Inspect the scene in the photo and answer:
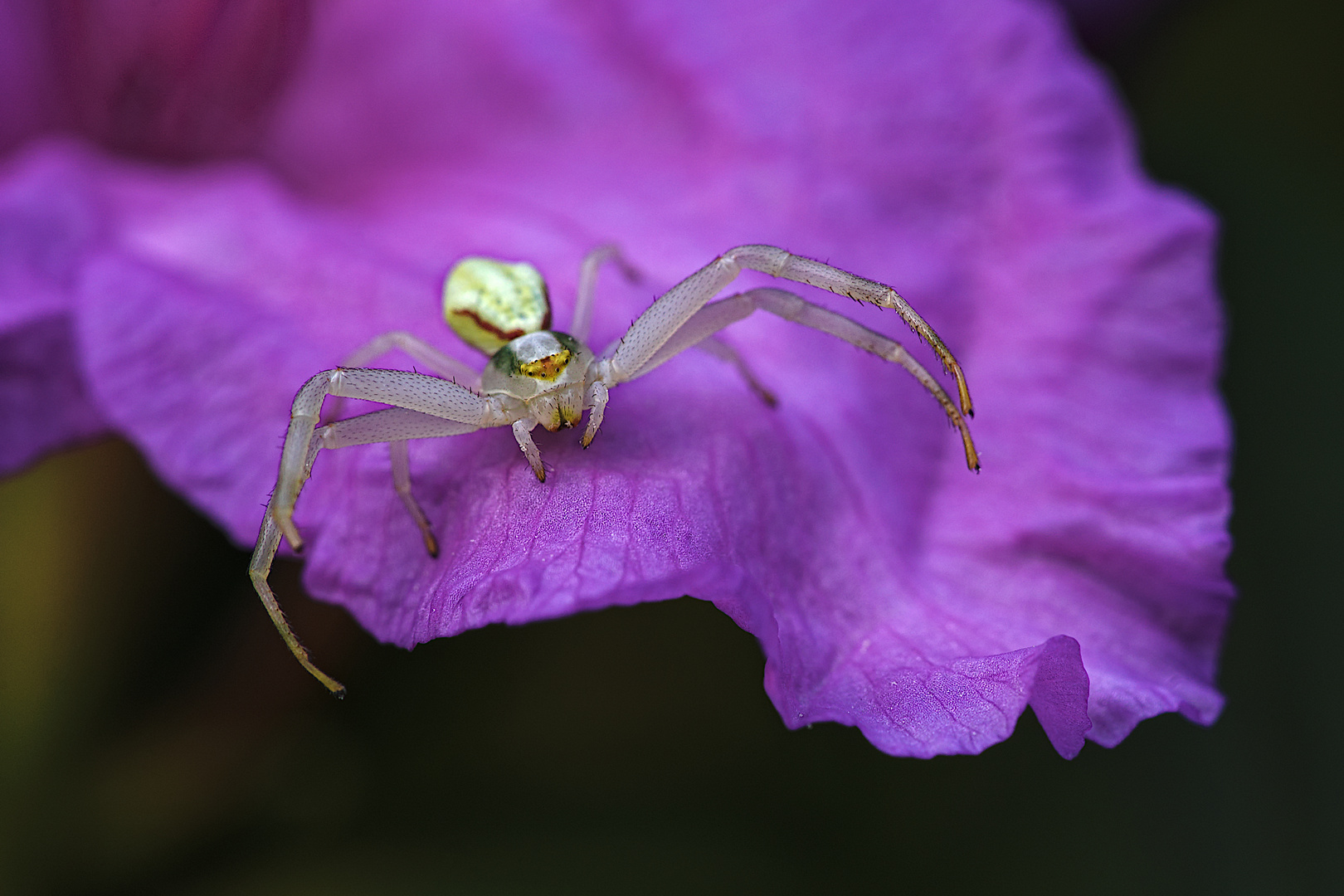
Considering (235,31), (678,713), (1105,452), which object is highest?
(235,31)

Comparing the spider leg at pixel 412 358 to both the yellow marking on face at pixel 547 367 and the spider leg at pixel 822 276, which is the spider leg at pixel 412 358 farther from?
the spider leg at pixel 822 276

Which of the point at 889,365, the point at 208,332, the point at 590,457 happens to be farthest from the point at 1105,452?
the point at 208,332

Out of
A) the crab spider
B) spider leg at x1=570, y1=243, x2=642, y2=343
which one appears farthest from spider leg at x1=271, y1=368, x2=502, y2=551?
spider leg at x1=570, y1=243, x2=642, y2=343

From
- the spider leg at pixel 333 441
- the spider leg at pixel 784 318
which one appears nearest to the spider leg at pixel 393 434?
the spider leg at pixel 333 441

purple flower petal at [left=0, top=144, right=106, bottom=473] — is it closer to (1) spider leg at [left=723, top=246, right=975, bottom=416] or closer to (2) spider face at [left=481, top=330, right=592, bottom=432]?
(2) spider face at [left=481, top=330, right=592, bottom=432]

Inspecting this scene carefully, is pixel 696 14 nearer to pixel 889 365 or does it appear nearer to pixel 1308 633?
pixel 889 365

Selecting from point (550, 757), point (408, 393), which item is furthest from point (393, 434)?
point (550, 757)

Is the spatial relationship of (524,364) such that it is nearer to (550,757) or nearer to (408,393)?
(408,393)
